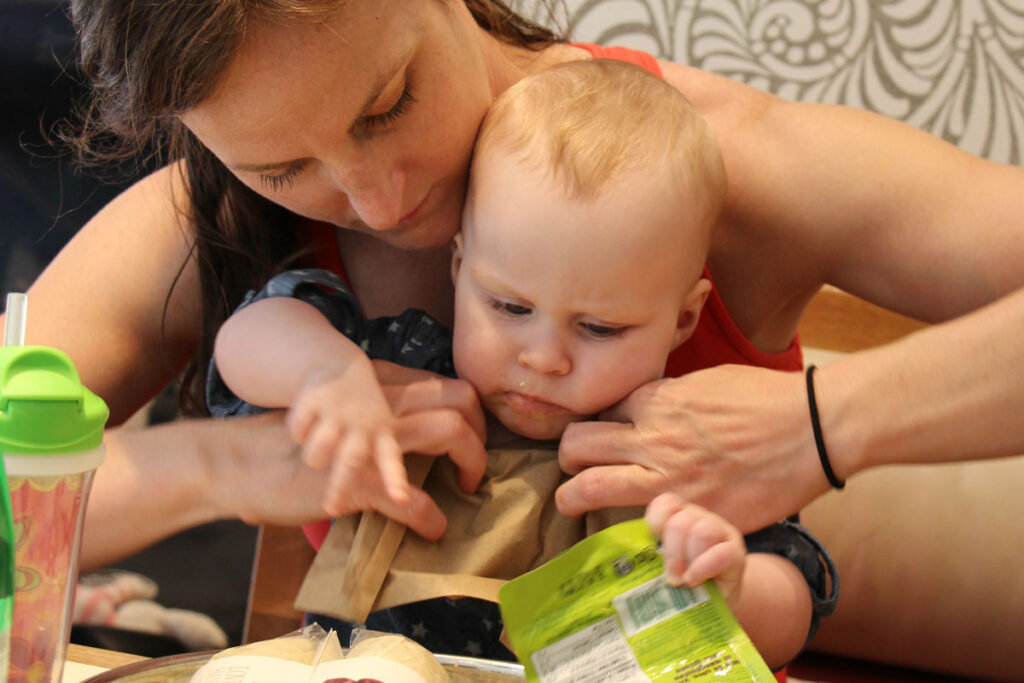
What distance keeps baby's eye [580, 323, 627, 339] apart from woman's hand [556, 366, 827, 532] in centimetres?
6

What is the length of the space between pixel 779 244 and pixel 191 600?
130 cm

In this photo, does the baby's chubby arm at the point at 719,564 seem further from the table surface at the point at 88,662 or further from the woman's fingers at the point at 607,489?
the table surface at the point at 88,662

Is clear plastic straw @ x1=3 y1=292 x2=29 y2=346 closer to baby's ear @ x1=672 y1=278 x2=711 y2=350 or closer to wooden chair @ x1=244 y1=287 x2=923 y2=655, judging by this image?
baby's ear @ x1=672 y1=278 x2=711 y2=350

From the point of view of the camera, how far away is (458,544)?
0.79 meters

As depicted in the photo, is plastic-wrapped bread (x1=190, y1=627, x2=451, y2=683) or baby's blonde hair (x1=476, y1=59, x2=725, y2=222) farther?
baby's blonde hair (x1=476, y1=59, x2=725, y2=222)

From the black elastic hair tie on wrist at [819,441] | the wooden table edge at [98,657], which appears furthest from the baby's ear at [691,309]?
the wooden table edge at [98,657]

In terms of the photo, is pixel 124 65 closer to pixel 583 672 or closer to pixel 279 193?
pixel 279 193

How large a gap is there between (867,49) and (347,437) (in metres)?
1.40

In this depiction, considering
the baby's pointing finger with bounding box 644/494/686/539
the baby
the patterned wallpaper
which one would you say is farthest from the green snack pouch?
the patterned wallpaper

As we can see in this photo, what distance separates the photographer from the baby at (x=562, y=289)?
760mm

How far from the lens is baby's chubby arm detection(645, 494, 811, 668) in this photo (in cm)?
62

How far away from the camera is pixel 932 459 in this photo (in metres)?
0.85

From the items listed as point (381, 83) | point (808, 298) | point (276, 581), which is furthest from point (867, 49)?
point (276, 581)

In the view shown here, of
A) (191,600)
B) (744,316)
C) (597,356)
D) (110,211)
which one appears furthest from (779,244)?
(191,600)
